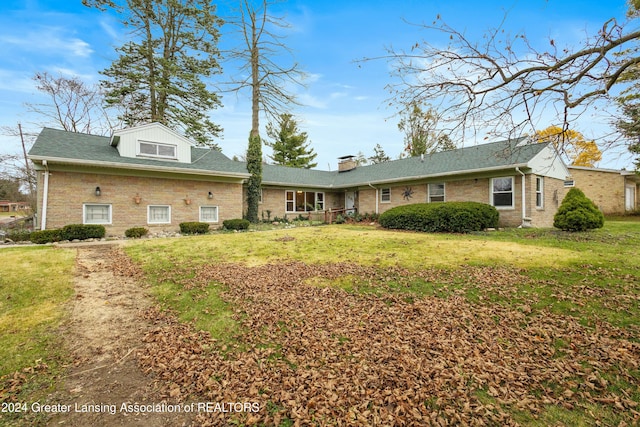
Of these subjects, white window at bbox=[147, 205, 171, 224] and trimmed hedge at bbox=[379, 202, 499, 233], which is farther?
white window at bbox=[147, 205, 171, 224]

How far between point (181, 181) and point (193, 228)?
264cm

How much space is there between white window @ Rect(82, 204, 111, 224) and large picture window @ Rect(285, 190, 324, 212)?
33.2 feet

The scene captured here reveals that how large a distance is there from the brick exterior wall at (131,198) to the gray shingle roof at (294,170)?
2.60 ft

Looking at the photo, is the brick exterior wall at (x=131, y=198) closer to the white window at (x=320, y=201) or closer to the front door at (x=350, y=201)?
the white window at (x=320, y=201)

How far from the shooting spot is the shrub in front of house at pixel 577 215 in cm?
994

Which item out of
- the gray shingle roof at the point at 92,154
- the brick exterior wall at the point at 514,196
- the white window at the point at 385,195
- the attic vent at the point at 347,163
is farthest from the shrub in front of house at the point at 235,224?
the attic vent at the point at 347,163

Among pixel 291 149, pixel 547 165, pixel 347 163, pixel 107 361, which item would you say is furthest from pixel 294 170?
pixel 107 361

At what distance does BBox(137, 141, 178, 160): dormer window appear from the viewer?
13.5m

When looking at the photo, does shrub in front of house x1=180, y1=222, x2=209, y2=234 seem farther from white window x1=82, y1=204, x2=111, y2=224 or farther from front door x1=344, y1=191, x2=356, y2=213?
front door x1=344, y1=191, x2=356, y2=213

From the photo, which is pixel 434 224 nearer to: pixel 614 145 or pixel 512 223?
pixel 512 223

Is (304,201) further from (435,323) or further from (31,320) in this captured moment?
(435,323)

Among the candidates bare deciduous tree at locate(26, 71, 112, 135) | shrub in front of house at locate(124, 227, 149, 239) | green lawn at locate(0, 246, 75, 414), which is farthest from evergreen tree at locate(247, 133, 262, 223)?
bare deciduous tree at locate(26, 71, 112, 135)

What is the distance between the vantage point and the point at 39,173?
36.0 feet

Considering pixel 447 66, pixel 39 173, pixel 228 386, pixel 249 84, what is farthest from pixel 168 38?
pixel 228 386
